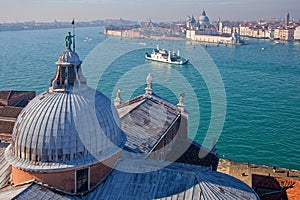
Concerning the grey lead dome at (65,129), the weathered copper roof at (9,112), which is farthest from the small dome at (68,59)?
the weathered copper roof at (9,112)

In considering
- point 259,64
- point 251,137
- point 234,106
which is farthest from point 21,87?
point 259,64

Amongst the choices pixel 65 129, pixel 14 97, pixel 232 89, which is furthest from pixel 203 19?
pixel 65 129

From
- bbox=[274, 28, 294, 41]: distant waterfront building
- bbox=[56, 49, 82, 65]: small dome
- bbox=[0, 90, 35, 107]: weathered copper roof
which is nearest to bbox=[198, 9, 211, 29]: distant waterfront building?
bbox=[274, 28, 294, 41]: distant waterfront building

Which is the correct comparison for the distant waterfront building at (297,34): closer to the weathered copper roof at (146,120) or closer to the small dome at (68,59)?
the weathered copper roof at (146,120)

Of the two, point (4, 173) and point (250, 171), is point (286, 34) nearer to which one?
point (250, 171)

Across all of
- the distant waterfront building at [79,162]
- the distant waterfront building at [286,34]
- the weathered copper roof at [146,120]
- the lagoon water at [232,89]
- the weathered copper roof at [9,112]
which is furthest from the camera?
the distant waterfront building at [286,34]

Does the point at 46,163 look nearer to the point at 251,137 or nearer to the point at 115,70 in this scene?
the point at 251,137

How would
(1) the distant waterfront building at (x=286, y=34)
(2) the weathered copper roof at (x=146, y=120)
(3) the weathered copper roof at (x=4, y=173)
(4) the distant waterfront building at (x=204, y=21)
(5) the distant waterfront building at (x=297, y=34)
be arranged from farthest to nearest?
1. (4) the distant waterfront building at (x=204, y=21)
2. (1) the distant waterfront building at (x=286, y=34)
3. (5) the distant waterfront building at (x=297, y=34)
4. (2) the weathered copper roof at (x=146, y=120)
5. (3) the weathered copper roof at (x=4, y=173)

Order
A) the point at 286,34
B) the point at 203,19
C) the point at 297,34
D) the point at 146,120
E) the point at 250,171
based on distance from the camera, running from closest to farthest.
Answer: the point at 146,120 → the point at 250,171 → the point at 297,34 → the point at 286,34 → the point at 203,19
